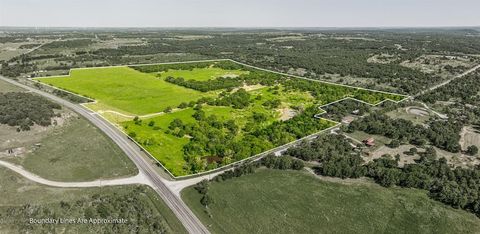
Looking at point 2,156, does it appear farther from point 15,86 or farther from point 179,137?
point 15,86

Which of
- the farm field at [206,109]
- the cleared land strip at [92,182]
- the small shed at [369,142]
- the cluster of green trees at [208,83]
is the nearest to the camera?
the cleared land strip at [92,182]

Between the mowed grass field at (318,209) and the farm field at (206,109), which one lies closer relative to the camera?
the mowed grass field at (318,209)

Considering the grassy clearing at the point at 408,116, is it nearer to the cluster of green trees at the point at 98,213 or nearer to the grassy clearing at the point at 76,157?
the grassy clearing at the point at 76,157

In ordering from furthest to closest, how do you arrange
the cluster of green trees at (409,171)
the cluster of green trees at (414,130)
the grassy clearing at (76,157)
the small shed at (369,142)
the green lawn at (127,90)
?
1. the green lawn at (127,90)
2. the cluster of green trees at (414,130)
3. the small shed at (369,142)
4. the grassy clearing at (76,157)
5. the cluster of green trees at (409,171)

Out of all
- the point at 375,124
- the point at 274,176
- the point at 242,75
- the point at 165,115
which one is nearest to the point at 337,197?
the point at 274,176

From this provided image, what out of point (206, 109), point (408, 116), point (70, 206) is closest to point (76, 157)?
point (70, 206)

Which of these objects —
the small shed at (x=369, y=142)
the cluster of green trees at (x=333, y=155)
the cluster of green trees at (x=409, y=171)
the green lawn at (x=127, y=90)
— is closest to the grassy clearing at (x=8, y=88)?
the green lawn at (x=127, y=90)
